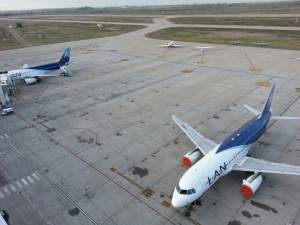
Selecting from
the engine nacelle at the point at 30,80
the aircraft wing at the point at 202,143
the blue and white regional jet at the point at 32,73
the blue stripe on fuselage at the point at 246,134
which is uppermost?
the blue stripe on fuselage at the point at 246,134

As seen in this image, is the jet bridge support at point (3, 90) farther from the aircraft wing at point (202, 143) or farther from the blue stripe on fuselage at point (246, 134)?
the blue stripe on fuselage at point (246, 134)

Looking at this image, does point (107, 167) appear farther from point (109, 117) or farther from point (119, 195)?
point (109, 117)

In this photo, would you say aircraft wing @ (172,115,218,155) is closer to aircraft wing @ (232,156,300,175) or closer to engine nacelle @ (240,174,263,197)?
aircraft wing @ (232,156,300,175)

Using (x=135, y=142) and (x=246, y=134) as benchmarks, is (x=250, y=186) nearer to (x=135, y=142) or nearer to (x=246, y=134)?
(x=246, y=134)

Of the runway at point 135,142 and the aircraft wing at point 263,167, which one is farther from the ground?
the aircraft wing at point 263,167

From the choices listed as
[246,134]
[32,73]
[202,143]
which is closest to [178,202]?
[202,143]

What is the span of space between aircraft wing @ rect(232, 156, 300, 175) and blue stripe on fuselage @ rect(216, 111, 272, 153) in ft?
6.98

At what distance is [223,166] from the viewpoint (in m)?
26.4

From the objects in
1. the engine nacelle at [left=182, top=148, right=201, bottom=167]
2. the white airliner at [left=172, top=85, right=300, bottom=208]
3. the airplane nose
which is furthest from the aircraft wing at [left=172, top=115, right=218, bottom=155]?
the airplane nose

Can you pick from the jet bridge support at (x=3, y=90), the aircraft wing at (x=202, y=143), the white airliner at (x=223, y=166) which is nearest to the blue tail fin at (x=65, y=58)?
the jet bridge support at (x=3, y=90)

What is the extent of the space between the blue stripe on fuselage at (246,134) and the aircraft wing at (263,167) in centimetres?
213

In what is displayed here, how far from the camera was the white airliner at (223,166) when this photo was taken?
23.6 metres

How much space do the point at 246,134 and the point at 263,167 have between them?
4.73 metres

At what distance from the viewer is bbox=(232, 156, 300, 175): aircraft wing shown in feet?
84.6
